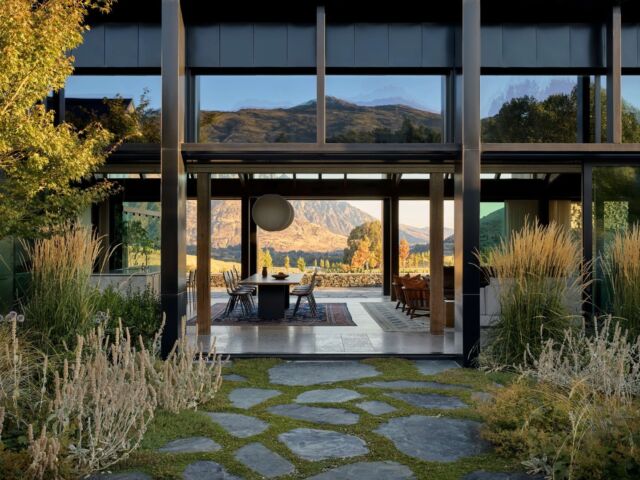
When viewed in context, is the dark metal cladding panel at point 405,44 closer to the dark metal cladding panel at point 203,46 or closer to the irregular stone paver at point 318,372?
the dark metal cladding panel at point 203,46

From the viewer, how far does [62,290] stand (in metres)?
5.01

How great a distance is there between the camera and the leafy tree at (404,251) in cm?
1745

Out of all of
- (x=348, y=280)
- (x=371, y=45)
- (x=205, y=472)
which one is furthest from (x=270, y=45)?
(x=348, y=280)

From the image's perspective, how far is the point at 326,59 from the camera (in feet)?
21.8

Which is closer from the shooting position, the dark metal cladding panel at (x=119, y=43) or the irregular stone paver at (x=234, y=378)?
the irregular stone paver at (x=234, y=378)

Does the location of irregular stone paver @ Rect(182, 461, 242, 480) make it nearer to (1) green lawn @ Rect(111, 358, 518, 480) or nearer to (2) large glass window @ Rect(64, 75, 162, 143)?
(1) green lawn @ Rect(111, 358, 518, 480)

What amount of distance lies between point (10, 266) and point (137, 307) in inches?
61.2

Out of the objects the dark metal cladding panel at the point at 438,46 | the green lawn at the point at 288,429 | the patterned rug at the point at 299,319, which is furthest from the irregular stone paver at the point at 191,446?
the patterned rug at the point at 299,319

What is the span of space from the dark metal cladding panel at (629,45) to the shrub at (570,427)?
4.23m

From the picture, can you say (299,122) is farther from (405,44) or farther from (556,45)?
(556,45)

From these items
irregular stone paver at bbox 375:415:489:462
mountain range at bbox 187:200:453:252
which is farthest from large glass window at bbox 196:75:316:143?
mountain range at bbox 187:200:453:252

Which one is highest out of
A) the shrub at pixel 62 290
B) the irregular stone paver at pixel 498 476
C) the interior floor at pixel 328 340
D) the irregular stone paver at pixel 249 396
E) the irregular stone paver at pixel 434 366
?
the shrub at pixel 62 290

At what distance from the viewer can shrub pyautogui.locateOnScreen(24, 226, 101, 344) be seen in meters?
4.96

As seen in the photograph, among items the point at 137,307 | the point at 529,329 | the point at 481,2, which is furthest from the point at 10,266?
the point at 481,2
